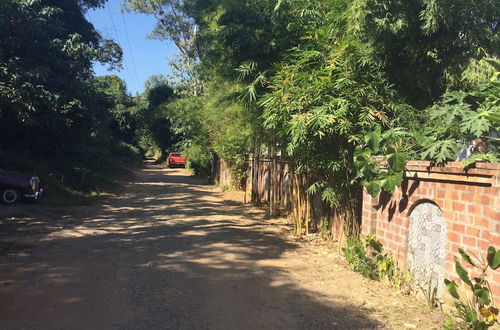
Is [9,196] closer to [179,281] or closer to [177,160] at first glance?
[179,281]

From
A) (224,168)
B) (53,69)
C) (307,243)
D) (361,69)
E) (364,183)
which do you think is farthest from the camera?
(224,168)

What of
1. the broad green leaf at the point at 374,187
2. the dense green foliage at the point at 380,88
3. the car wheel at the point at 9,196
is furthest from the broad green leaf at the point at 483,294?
the car wheel at the point at 9,196

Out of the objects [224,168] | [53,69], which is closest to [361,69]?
[53,69]

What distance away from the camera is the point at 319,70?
23.5 feet

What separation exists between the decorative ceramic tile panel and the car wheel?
37.5ft

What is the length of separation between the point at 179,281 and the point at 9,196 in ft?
29.2

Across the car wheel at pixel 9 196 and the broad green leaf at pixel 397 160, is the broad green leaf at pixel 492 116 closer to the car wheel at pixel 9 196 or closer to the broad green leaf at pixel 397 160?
the broad green leaf at pixel 397 160

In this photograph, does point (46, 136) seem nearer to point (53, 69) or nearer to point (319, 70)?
point (53, 69)

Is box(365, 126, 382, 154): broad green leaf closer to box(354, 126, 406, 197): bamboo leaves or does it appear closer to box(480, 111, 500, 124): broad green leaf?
box(354, 126, 406, 197): bamboo leaves

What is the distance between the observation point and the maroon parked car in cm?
1282

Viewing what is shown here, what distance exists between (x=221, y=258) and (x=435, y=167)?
4137 millimetres

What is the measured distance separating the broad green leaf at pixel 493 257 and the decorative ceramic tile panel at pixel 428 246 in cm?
105

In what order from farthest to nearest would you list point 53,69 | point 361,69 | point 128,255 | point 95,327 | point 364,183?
point 53,69 → point 128,255 → point 361,69 → point 364,183 → point 95,327

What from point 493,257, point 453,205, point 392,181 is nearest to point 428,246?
point 453,205
